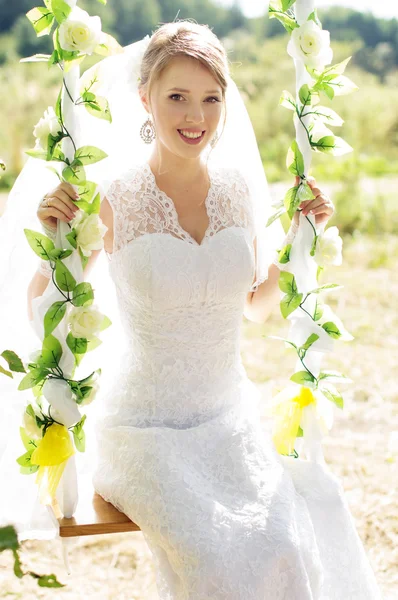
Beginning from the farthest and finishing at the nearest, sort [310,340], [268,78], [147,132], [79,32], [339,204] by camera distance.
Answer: [268,78], [339,204], [147,132], [310,340], [79,32]

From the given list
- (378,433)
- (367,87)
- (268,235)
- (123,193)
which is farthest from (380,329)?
(367,87)

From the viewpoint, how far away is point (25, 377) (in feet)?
6.41

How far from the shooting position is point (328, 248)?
2.24 m

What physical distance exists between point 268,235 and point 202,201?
28 centimetres

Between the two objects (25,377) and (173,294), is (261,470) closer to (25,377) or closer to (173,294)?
(173,294)

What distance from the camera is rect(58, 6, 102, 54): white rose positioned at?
5.97 ft

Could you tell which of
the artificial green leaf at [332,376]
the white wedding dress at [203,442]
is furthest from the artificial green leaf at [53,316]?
the artificial green leaf at [332,376]

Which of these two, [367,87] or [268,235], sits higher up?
[367,87]

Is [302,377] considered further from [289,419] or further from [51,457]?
[51,457]

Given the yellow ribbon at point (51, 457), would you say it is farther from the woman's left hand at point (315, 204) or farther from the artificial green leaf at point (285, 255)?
the woman's left hand at point (315, 204)

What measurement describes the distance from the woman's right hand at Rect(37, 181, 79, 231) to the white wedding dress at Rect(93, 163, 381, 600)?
404 mm

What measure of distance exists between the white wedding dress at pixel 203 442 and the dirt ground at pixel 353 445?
29 centimetres

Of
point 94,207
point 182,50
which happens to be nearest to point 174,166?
point 182,50

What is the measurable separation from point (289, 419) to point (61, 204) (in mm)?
962
